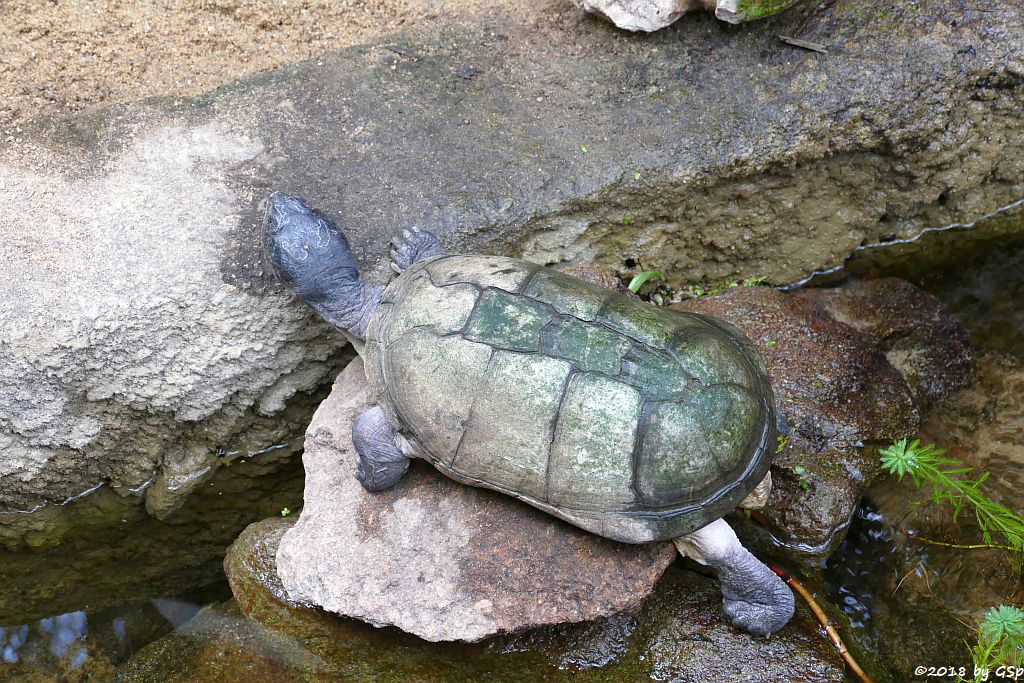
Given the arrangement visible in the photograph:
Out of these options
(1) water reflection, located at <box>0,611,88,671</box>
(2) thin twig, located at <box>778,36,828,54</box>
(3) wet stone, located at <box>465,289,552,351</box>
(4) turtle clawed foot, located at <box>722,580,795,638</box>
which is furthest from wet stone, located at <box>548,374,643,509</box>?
(1) water reflection, located at <box>0,611,88,671</box>

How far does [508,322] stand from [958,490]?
6.30 ft

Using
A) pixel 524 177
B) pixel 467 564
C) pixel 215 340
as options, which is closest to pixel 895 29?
pixel 524 177

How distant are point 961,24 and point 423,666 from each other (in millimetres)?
3520

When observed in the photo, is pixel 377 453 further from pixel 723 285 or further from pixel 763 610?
pixel 723 285

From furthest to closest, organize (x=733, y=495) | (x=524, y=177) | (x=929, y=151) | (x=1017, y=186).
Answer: (x=1017, y=186) → (x=929, y=151) → (x=524, y=177) → (x=733, y=495)

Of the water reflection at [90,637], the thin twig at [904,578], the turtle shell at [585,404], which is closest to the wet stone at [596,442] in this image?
the turtle shell at [585,404]

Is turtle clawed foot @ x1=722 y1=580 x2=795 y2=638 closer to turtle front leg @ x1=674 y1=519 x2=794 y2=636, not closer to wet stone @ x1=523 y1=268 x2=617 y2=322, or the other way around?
turtle front leg @ x1=674 y1=519 x2=794 y2=636

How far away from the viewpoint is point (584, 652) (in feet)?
9.96

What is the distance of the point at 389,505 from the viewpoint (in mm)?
3109

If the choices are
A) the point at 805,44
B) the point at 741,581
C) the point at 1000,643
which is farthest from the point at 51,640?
the point at 805,44

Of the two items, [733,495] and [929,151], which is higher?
[929,151]

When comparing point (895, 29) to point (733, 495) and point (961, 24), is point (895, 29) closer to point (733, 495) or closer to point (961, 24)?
point (961, 24)

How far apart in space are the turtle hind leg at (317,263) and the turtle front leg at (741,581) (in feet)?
4.83

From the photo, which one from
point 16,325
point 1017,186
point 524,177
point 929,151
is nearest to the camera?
point 16,325
